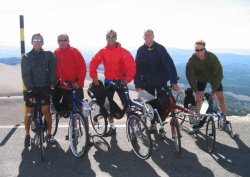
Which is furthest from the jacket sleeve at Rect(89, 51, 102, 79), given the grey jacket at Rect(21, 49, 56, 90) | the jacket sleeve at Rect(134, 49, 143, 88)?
the grey jacket at Rect(21, 49, 56, 90)

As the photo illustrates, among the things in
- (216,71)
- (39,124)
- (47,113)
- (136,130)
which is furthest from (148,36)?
(39,124)

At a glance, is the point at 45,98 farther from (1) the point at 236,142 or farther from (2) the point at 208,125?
(1) the point at 236,142

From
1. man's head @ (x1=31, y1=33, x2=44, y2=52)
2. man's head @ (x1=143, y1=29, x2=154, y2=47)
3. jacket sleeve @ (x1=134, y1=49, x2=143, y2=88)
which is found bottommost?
jacket sleeve @ (x1=134, y1=49, x2=143, y2=88)

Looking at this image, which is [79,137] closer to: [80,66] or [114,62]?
[80,66]

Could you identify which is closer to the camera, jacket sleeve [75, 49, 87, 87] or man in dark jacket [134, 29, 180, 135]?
jacket sleeve [75, 49, 87, 87]

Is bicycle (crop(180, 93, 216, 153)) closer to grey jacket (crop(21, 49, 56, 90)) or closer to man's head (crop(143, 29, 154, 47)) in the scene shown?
man's head (crop(143, 29, 154, 47))

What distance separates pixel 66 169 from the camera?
426 centimetres

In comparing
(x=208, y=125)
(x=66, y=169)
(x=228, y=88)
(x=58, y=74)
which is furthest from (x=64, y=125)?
(x=228, y=88)

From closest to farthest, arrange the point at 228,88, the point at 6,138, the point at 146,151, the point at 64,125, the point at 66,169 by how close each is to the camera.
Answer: the point at 66,169 < the point at 146,151 < the point at 6,138 < the point at 64,125 < the point at 228,88

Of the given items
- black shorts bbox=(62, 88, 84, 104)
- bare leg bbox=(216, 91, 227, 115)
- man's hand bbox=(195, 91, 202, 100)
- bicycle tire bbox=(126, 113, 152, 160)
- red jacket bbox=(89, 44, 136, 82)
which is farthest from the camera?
bare leg bbox=(216, 91, 227, 115)

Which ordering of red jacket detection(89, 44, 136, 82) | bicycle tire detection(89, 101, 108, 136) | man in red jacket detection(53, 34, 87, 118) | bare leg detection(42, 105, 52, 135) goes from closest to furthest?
bare leg detection(42, 105, 52, 135)
man in red jacket detection(53, 34, 87, 118)
red jacket detection(89, 44, 136, 82)
bicycle tire detection(89, 101, 108, 136)

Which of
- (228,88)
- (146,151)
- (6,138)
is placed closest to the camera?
(146,151)

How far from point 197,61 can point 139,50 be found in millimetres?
1218

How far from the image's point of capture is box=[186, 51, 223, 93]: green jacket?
513 cm
